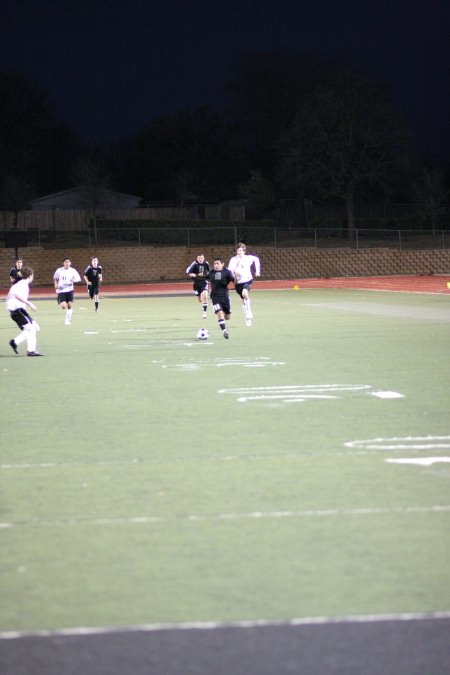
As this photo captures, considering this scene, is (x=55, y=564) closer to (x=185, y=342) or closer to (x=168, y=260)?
(x=185, y=342)

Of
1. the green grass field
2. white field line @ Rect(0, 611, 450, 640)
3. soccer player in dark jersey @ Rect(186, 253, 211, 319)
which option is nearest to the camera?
white field line @ Rect(0, 611, 450, 640)

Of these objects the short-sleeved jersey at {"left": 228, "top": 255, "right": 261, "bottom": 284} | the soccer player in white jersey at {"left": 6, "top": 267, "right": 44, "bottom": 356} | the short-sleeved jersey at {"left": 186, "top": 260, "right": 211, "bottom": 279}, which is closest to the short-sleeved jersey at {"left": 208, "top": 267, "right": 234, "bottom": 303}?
the short-sleeved jersey at {"left": 228, "top": 255, "right": 261, "bottom": 284}

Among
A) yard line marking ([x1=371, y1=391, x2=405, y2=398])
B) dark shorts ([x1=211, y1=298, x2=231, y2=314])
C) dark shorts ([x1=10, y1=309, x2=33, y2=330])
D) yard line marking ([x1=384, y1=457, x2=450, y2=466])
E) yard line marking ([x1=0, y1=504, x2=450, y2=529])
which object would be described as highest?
dark shorts ([x1=10, y1=309, x2=33, y2=330])

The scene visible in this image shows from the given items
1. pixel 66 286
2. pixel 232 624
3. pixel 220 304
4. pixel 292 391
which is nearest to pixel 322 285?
pixel 66 286

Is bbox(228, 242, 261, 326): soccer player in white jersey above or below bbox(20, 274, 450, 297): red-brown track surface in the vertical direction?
above

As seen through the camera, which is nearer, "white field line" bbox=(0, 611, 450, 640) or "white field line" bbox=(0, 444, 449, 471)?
"white field line" bbox=(0, 611, 450, 640)

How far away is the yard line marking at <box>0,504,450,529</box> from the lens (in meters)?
7.36

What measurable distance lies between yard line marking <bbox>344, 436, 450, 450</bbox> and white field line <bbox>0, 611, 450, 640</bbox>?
4618 millimetres

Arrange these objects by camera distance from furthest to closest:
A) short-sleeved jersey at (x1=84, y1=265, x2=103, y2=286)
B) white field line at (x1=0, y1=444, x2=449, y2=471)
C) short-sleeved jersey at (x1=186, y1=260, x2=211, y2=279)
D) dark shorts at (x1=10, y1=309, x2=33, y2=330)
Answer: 1. short-sleeved jersey at (x1=84, y1=265, x2=103, y2=286)
2. short-sleeved jersey at (x1=186, y1=260, x2=211, y2=279)
3. dark shorts at (x1=10, y1=309, x2=33, y2=330)
4. white field line at (x1=0, y1=444, x2=449, y2=471)

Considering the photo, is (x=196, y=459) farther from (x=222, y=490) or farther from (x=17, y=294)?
(x=17, y=294)

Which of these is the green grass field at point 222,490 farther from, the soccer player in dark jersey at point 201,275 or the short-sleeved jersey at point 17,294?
the soccer player in dark jersey at point 201,275

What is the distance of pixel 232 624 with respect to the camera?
5.29 metres

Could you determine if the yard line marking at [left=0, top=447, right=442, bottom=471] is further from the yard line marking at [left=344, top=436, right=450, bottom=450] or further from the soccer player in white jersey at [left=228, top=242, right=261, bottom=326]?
the soccer player in white jersey at [left=228, top=242, right=261, bottom=326]

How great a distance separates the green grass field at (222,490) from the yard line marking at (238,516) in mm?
20
